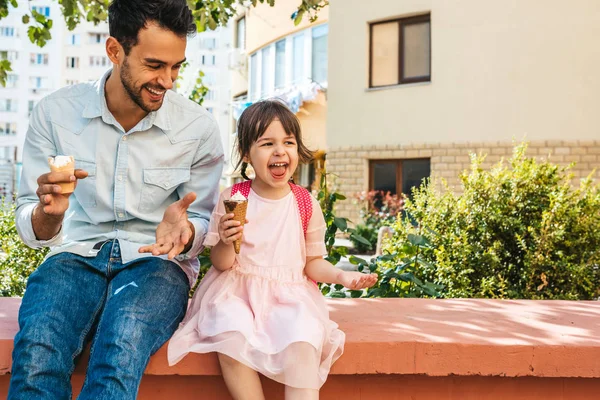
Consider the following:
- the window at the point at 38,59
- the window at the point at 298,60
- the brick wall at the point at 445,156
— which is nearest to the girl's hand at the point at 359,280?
the brick wall at the point at 445,156

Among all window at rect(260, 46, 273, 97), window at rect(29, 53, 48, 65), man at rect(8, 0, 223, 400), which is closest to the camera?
man at rect(8, 0, 223, 400)

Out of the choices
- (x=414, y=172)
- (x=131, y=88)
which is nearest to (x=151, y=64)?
(x=131, y=88)

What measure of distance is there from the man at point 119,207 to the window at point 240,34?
21839mm

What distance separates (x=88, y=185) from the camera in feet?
9.18

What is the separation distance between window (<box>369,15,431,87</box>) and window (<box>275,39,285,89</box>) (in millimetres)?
5210

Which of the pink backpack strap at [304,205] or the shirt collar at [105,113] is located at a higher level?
the shirt collar at [105,113]

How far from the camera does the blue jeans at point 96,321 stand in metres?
2.12

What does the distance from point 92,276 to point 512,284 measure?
A: 3.42 m

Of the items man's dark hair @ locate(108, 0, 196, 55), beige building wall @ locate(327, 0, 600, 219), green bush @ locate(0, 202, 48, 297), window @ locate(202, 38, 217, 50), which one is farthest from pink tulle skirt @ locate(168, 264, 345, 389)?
window @ locate(202, 38, 217, 50)

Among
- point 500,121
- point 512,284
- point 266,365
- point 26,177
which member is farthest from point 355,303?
point 500,121

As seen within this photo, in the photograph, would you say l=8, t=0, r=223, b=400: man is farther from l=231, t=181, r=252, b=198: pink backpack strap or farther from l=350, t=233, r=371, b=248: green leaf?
l=350, t=233, r=371, b=248: green leaf

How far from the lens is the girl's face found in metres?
2.79

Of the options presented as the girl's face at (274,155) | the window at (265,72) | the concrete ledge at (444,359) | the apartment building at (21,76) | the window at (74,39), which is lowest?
the concrete ledge at (444,359)

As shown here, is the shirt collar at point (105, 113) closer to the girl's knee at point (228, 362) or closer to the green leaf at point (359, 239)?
the girl's knee at point (228, 362)
